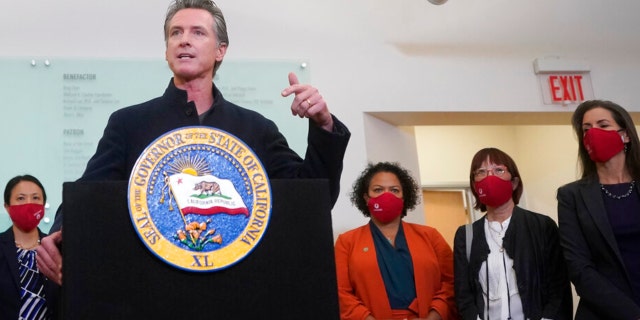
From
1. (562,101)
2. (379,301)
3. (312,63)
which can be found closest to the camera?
(379,301)

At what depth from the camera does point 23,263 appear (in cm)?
294

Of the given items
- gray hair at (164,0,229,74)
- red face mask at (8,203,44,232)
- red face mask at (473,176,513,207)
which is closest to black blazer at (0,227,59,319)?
red face mask at (8,203,44,232)

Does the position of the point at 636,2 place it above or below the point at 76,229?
above

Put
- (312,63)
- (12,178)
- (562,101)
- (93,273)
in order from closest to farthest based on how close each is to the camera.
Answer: (93,273), (12,178), (312,63), (562,101)

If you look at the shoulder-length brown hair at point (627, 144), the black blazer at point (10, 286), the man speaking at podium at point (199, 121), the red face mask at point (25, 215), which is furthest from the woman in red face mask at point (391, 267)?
the man speaking at podium at point (199, 121)

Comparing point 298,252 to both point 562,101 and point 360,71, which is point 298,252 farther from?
point 562,101

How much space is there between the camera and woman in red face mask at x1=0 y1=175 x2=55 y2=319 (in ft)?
9.17

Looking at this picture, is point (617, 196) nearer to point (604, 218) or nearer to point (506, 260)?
point (604, 218)

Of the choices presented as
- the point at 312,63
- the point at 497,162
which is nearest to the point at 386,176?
the point at 497,162

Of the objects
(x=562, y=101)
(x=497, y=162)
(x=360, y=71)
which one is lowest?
(x=497, y=162)

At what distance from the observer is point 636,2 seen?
4641 mm

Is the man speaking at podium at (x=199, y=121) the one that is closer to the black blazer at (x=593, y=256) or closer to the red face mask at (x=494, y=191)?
the black blazer at (x=593, y=256)

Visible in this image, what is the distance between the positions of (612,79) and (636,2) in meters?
0.59

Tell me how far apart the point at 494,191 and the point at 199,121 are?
6.39 ft
